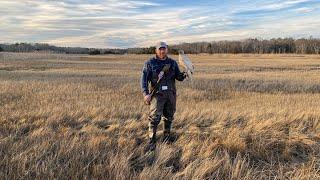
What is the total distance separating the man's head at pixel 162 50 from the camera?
25.0ft

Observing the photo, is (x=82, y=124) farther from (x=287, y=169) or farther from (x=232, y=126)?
(x=287, y=169)

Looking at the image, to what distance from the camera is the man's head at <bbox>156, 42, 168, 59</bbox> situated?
300 inches

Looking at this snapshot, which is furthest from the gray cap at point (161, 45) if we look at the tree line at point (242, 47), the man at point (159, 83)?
the tree line at point (242, 47)

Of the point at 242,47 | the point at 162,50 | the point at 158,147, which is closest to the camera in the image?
the point at 158,147

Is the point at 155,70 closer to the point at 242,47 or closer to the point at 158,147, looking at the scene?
the point at 158,147

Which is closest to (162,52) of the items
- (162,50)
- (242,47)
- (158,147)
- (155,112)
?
(162,50)

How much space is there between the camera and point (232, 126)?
356 inches

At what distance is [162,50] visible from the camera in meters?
7.62

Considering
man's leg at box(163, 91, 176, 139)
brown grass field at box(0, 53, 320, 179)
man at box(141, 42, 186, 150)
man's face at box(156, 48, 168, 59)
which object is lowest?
brown grass field at box(0, 53, 320, 179)

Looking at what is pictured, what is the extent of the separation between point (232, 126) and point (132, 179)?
12.9 feet

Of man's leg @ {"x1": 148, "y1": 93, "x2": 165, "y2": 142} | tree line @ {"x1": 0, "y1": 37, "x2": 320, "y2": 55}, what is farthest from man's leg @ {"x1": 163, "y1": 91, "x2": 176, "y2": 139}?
tree line @ {"x1": 0, "y1": 37, "x2": 320, "y2": 55}

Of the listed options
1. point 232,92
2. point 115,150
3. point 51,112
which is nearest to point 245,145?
point 115,150

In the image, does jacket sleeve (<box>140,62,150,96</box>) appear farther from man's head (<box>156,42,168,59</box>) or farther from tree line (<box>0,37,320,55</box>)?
tree line (<box>0,37,320,55</box>)

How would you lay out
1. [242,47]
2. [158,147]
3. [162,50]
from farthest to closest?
[242,47] → [162,50] → [158,147]
